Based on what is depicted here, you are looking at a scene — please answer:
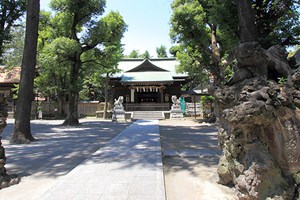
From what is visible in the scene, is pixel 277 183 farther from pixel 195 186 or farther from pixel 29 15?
pixel 29 15

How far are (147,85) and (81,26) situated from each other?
11101mm

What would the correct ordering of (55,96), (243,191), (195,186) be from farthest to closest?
(55,96) → (195,186) → (243,191)

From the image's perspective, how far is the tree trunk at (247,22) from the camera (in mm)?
7191

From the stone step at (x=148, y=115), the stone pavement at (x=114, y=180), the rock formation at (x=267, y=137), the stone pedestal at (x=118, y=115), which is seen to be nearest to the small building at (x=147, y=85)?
the stone step at (x=148, y=115)

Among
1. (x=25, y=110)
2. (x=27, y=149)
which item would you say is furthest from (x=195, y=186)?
(x=25, y=110)

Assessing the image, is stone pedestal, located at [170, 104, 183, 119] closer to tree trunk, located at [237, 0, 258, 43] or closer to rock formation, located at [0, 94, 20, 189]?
tree trunk, located at [237, 0, 258, 43]

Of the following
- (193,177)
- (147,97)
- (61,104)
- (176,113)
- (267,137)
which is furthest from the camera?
(147,97)

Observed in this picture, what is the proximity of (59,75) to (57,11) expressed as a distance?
9.61 metres

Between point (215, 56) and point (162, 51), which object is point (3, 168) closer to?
point (215, 56)

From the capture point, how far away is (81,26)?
1803 cm

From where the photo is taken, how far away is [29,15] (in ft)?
34.1

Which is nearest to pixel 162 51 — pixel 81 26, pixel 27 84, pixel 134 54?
pixel 134 54

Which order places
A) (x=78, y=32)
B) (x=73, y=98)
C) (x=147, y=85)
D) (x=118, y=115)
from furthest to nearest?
1. (x=147, y=85)
2. (x=118, y=115)
3. (x=78, y=32)
4. (x=73, y=98)

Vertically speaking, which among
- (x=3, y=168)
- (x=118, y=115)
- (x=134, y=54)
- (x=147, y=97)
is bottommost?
(x=3, y=168)
